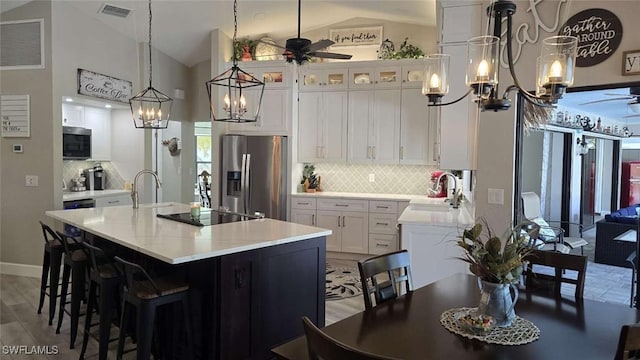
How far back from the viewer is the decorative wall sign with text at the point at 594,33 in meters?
3.02

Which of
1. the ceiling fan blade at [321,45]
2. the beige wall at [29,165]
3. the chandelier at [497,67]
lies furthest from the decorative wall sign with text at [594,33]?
the beige wall at [29,165]

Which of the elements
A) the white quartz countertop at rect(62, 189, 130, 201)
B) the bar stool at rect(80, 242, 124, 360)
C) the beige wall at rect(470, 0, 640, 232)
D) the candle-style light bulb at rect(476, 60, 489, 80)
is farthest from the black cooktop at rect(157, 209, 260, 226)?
the white quartz countertop at rect(62, 189, 130, 201)

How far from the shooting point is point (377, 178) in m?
6.43

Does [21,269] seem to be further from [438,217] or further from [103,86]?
[438,217]

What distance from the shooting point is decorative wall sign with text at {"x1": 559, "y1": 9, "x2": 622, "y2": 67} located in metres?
3.02

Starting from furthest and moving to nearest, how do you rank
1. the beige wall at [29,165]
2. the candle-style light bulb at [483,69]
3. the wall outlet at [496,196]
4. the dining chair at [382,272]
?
the beige wall at [29,165] → the wall outlet at [496,196] → the dining chair at [382,272] → the candle-style light bulb at [483,69]

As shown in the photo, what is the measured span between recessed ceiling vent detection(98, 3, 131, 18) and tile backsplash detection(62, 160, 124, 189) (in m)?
2.17

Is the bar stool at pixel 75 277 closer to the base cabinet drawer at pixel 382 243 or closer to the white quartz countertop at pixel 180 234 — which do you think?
the white quartz countertop at pixel 180 234

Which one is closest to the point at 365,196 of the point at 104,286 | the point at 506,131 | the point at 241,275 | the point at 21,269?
the point at 506,131

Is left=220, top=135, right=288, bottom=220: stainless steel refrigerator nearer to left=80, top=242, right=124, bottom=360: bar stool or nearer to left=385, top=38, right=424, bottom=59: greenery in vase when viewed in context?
left=385, top=38, right=424, bottom=59: greenery in vase

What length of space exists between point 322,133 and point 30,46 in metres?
3.81

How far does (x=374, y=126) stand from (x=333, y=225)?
5.01 feet

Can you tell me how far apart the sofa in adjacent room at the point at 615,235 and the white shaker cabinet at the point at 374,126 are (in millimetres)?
3017

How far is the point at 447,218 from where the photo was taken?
157 inches
